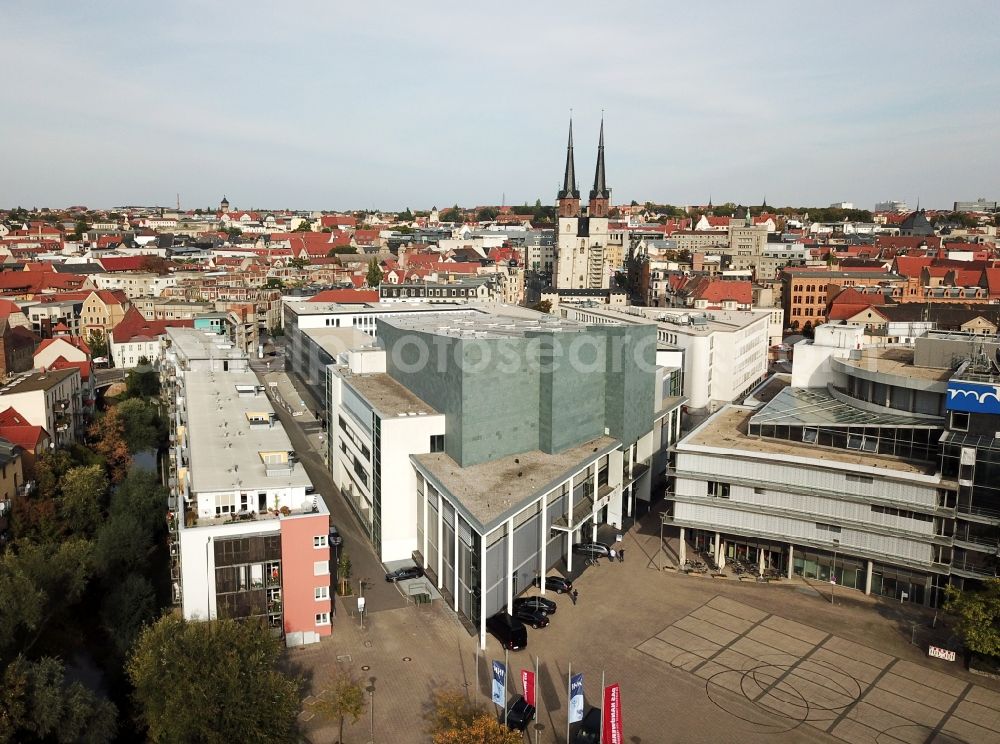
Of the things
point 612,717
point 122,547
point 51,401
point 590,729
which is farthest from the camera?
point 51,401

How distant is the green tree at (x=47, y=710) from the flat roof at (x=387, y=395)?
1322 centimetres

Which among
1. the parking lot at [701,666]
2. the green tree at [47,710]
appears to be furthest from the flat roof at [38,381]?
the parking lot at [701,666]

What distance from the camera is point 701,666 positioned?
885 inches

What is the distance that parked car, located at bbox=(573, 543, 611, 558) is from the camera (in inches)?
1169

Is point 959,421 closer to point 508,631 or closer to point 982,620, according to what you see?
point 982,620

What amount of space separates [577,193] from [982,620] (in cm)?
8000

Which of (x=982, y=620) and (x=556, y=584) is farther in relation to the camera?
(x=556, y=584)

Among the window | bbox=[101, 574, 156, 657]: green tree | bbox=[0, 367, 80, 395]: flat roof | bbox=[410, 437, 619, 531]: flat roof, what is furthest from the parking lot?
bbox=[0, 367, 80, 395]: flat roof

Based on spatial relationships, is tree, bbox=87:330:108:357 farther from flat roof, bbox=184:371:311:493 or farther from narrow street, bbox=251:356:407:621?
flat roof, bbox=184:371:311:493

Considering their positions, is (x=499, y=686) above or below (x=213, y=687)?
below

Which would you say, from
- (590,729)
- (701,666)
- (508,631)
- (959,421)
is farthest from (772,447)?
(590,729)

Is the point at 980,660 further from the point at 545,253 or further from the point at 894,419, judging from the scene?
the point at 545,253

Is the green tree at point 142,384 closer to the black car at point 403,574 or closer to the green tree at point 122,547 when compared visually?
the green tree at point 122,547

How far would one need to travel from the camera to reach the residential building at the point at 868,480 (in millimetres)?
24312
